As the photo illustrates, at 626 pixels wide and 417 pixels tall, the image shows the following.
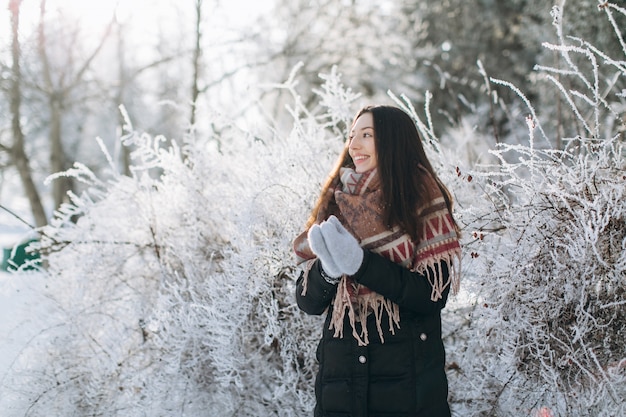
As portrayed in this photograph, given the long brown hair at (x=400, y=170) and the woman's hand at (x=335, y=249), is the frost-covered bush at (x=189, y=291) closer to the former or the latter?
the long brown hair at (x=400, y=170)

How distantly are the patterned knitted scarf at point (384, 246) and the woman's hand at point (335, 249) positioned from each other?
192mm

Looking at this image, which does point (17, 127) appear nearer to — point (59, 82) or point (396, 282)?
point (59, 82)

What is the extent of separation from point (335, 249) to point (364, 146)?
580mm

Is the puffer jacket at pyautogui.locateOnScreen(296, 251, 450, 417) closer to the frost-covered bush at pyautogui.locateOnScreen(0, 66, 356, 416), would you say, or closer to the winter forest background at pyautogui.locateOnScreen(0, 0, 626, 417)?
the winter forest background at pyautogui.locateOnScreen(0, 0, 626, 417)

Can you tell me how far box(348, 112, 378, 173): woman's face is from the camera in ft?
8.40

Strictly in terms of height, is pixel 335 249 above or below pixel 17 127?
below

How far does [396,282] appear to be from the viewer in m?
2.26

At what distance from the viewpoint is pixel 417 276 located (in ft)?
7.65

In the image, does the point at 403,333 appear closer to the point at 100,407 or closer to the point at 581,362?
the point at 581,362

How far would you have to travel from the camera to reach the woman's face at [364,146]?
256 centimetres

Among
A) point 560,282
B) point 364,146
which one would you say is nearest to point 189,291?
point 364,146

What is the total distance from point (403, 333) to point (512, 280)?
35.1 inches

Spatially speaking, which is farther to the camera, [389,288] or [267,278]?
[267,278]

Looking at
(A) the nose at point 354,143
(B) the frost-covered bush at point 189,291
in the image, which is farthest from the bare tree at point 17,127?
(A) the nose at point 354,143
